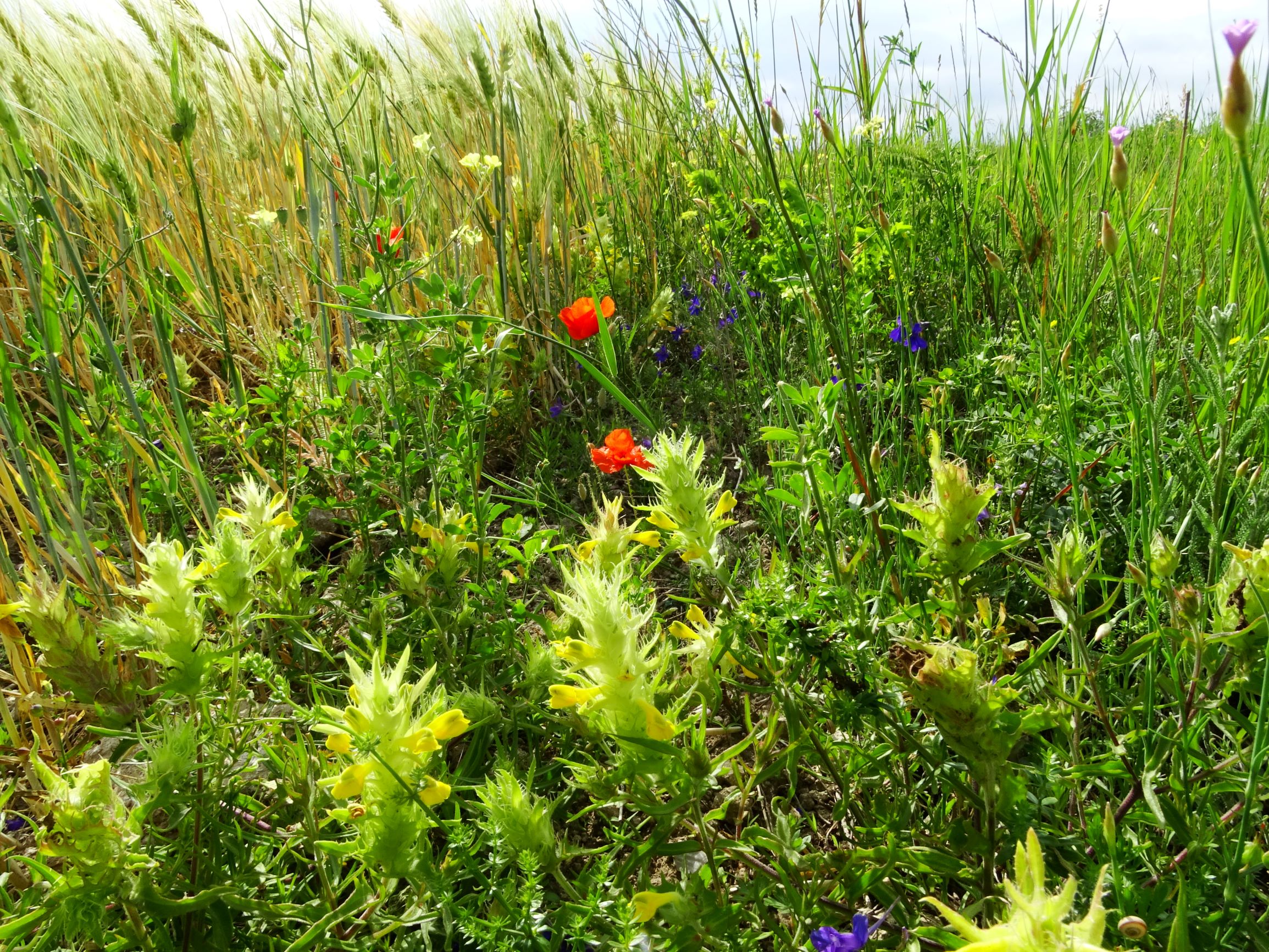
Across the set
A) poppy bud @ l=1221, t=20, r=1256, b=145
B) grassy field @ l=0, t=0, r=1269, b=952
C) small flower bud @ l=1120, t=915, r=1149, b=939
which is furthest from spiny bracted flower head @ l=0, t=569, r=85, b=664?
poppy bud @ l=1221, t=20, r=1256, b=145

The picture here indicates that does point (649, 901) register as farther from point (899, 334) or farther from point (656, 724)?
point (899, 334)

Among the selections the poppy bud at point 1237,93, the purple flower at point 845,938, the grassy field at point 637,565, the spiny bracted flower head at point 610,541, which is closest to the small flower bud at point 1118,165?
the grassy field at point 637,565

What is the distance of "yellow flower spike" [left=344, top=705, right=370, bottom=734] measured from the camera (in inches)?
24.8

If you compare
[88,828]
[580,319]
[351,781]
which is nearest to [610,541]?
[351,781]

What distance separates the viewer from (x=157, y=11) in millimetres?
2018

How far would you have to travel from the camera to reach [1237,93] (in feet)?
1.52

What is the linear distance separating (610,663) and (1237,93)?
0.55 meters

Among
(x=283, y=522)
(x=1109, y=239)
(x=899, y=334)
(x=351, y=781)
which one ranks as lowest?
(x=351, y=781)

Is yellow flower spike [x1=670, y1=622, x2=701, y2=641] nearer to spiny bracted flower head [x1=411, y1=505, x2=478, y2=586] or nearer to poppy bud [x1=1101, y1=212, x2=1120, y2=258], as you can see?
spiny bracted flower head [x1=411, y1=505, x2=478, y2=586]

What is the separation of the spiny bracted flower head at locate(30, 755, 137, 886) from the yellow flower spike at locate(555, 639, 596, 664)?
39 cm

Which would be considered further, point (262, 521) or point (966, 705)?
point (262, 521)

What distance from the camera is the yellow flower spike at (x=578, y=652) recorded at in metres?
0.63

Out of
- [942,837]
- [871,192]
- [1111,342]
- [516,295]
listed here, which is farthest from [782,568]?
[871,192]

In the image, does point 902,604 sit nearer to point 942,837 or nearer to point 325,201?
point 942,837
